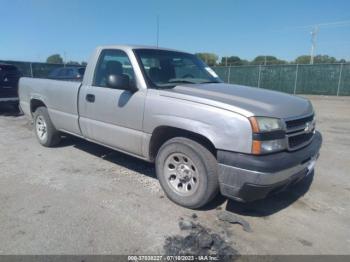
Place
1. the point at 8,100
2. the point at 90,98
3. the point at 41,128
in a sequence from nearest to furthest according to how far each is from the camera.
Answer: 1. the point at 90,98
2. the point at 41,128
3. the point at 8,100

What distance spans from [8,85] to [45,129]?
514 cm

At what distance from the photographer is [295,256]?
2717 millimetres

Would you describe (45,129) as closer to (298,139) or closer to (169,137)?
(169,137)

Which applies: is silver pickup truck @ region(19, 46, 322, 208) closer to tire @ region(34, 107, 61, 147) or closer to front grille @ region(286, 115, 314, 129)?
front grille @ region(286, 115, 314, 129)

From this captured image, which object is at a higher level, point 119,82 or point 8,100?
point 119,82

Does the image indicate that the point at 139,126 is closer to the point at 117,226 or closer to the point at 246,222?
the point at 117,226

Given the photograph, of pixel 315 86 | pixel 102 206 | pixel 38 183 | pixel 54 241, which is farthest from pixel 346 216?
pixel 315 86

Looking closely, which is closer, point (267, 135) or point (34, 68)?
point (267, 135)

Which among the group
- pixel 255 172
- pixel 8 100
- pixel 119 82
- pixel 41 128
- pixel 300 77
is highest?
pixel 300 77

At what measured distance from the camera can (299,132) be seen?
3275 millimetres

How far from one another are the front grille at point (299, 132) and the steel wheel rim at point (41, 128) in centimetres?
472

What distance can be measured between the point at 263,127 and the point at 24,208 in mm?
2907

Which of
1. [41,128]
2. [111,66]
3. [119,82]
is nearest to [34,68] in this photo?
[41,128]

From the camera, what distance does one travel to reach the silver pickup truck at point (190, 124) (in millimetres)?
2930
